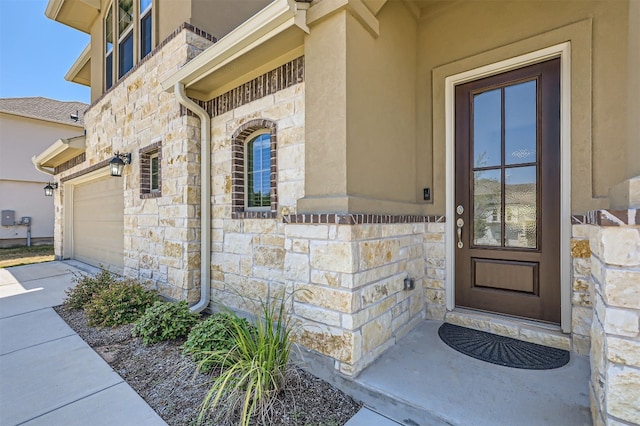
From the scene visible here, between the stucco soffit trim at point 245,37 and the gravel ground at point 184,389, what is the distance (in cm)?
282

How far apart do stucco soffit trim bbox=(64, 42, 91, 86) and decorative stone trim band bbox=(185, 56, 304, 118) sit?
572 centimetres

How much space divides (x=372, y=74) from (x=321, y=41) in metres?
0.51

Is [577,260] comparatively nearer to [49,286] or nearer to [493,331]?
[493,331]

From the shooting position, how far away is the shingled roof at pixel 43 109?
1201 cm

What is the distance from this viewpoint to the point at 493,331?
2.73 meters

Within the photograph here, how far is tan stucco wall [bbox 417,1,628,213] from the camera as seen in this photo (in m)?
2.24

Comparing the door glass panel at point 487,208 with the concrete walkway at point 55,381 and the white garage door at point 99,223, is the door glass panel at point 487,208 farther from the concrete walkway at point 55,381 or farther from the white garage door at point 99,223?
the white garage door at point 99,223

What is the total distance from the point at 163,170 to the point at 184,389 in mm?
2951

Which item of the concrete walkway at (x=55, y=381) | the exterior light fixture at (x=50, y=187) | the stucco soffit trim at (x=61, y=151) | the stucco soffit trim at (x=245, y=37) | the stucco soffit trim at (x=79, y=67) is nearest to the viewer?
the concrete walkway at (x=55, y=381)

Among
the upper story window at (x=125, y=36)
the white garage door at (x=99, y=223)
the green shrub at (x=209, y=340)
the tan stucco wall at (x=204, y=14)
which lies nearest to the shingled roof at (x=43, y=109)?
the white garage door at (x=99, y=223)

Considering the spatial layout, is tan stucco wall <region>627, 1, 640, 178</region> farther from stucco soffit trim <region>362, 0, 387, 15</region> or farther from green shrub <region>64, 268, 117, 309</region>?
green shrub <region>64, 268, 117, 309</region>

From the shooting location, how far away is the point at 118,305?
3578mm

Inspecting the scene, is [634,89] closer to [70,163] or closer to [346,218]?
[346,218]

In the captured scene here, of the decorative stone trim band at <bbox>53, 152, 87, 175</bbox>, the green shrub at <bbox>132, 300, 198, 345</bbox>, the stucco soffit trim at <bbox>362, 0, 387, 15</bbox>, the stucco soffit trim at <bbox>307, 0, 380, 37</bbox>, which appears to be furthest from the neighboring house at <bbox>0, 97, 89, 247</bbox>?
the stucco soffit trim at <bbox>362, 0, 387, 15</bbox>
